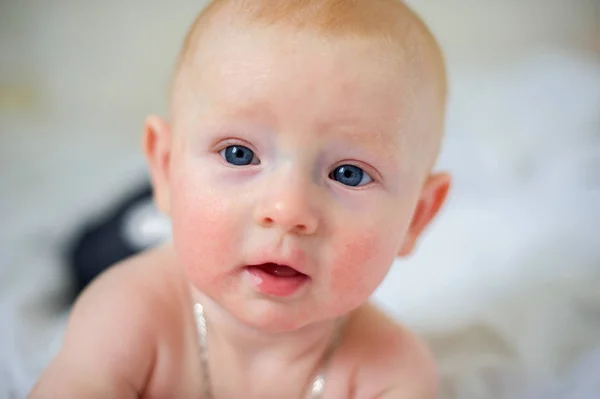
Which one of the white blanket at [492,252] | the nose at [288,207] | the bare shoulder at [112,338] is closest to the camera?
the nose at [288,207]

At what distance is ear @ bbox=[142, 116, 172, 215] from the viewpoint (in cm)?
75

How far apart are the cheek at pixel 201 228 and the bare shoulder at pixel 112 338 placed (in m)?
0.14

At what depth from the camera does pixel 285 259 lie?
1.96 feet

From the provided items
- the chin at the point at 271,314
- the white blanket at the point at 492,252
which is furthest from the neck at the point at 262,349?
the white blanket at the point at 492,252

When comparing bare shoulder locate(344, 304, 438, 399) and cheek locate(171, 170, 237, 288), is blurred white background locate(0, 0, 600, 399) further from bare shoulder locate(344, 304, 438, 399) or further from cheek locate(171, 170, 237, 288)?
cheek locate(171, 170, 237, 288)

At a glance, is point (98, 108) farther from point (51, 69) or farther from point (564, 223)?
point (564, 223)

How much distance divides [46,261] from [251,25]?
607mm

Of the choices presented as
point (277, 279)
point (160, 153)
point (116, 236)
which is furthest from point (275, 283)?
point (116, 236)

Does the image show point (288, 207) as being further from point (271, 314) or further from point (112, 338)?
point (112, 338)

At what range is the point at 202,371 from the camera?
0.81 m

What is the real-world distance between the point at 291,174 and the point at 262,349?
264mm

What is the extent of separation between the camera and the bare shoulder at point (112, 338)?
2.40 ft

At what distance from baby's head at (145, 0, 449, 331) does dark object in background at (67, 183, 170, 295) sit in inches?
17.6

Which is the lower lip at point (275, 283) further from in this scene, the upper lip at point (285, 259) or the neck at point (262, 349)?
the neck at point (262, 349)
